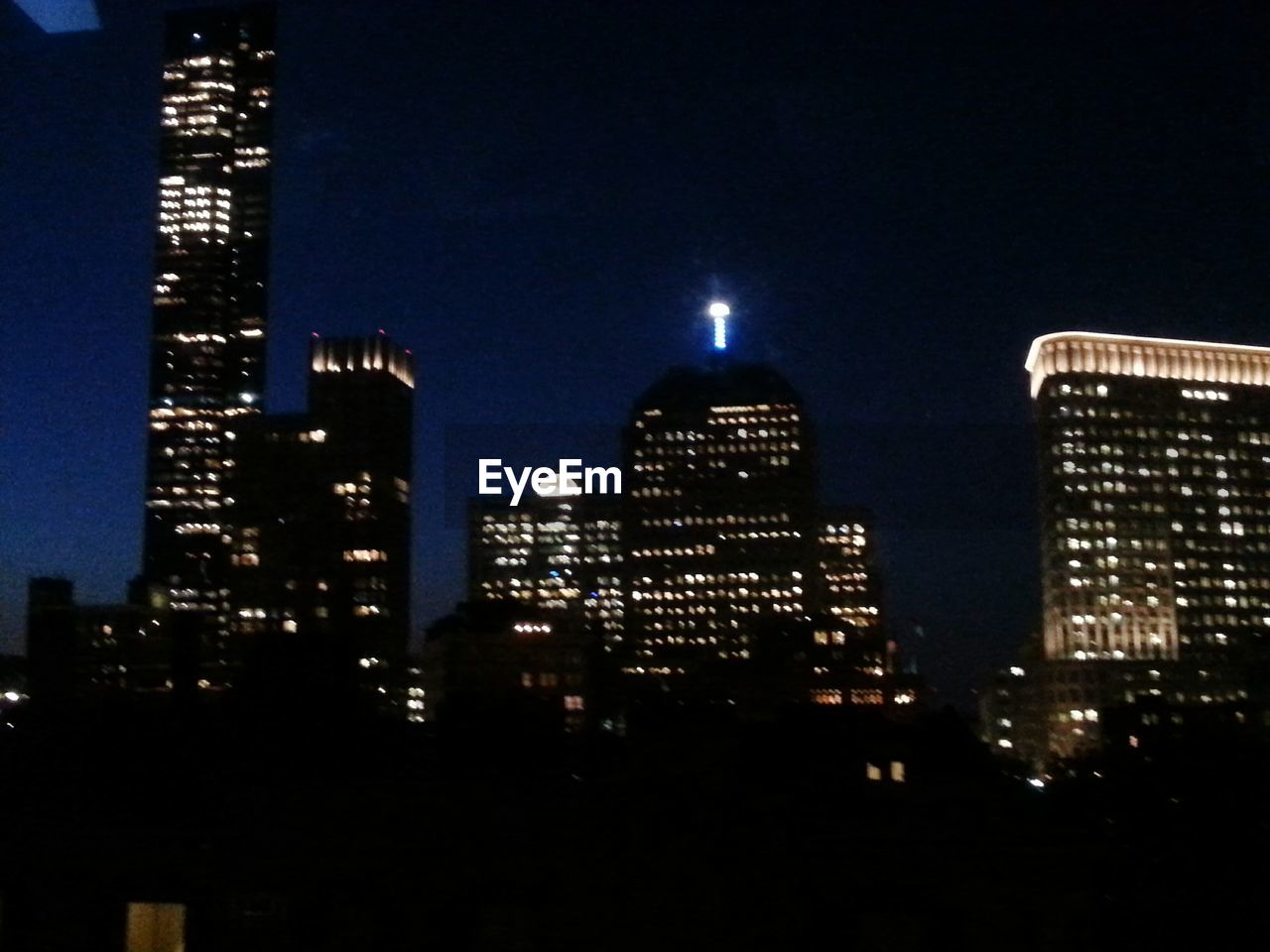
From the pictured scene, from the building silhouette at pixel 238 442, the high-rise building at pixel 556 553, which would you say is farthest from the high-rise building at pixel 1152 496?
the building silhouette at pixel 238 442

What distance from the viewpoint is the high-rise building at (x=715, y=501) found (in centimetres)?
11607

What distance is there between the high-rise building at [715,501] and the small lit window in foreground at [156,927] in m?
103

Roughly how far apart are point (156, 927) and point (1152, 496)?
112 meters

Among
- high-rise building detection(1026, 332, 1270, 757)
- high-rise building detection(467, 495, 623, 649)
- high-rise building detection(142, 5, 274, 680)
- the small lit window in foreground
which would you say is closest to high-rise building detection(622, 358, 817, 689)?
high-rise building detection(467, 495, 623, 649)

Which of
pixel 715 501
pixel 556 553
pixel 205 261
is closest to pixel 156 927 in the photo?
pixel 715 501

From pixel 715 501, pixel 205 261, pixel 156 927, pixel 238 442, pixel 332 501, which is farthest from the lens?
pixel 205 261

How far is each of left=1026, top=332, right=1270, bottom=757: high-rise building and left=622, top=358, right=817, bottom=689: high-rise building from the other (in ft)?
63.6

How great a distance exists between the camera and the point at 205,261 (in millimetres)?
152125

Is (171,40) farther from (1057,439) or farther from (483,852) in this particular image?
(483,852)

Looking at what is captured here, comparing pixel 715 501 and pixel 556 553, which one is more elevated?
pixel 715 501

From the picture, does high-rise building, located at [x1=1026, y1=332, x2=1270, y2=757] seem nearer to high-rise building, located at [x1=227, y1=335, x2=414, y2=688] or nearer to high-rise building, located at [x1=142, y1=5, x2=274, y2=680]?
high-rise building, located at [x1=227, y1=335, x2=414, y2=688]

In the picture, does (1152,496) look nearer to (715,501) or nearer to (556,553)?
(715,501)

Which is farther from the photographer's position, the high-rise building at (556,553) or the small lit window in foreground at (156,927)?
the high-rise building at (556,553)

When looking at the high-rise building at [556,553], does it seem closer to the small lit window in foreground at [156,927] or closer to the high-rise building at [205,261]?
the high-rise building at [205,261]
